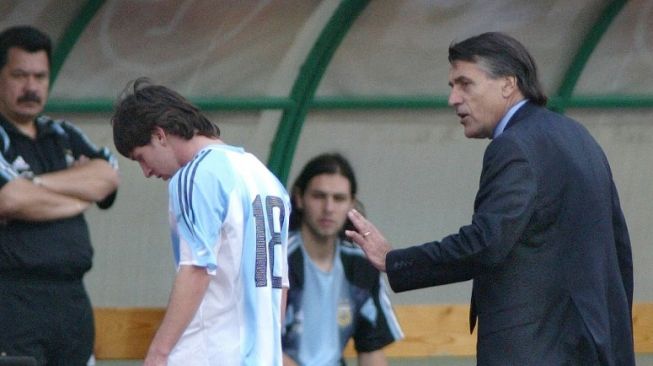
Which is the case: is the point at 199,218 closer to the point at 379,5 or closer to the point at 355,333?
the point at 355,333

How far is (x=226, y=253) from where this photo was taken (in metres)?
4.29

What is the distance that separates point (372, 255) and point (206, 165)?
557 mm

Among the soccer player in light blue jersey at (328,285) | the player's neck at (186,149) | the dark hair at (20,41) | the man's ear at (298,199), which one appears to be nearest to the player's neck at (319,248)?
the soccer player in light blue jersey at (328,285)

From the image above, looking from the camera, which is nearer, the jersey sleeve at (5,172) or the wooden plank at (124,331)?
the jersey sleeve at (5,172)

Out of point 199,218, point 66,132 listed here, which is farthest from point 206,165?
point 66,132

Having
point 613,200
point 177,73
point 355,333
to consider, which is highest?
point 177,73

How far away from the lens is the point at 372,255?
4.33 m

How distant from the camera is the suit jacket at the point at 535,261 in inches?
163

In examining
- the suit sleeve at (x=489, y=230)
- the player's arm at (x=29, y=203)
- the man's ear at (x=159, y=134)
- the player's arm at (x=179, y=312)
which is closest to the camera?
the suit sleeve at (x=489, y=230)

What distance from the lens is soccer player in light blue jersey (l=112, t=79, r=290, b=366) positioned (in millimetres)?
4207

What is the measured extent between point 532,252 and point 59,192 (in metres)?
2.16

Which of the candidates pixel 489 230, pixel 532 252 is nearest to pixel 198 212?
pixel 489 230

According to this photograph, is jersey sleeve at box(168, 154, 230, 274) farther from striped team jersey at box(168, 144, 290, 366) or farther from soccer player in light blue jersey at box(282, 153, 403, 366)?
soccer player in light blue jersey at box(282, 153, 403, 366)

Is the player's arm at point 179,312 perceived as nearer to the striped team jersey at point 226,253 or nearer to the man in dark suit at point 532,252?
the striped team jersey at point 226,253
